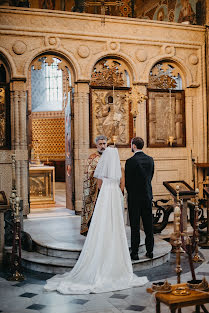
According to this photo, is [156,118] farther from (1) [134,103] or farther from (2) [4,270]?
(2) [4,270]

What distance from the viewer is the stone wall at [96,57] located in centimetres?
1045

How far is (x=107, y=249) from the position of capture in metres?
5.75

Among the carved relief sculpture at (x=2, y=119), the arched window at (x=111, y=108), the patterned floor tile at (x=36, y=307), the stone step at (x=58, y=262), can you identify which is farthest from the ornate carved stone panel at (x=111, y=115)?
the patterned floor tile at (x=36, y=307)

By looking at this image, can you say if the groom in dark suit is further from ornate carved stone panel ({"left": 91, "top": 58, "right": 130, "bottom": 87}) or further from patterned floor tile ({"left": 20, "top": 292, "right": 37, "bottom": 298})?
ornate carved stone panel ({"left": 91, "top": 58, "right": 130, "bottom": 87})

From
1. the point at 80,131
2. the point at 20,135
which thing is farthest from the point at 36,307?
the point at 80,131

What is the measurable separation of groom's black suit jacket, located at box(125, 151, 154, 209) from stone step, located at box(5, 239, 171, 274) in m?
0.92

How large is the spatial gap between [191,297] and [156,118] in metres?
8.72

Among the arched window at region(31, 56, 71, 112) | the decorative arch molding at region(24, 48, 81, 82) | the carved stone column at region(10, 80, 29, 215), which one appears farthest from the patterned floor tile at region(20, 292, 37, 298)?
the arched window at region(31, 56, 71, 112)

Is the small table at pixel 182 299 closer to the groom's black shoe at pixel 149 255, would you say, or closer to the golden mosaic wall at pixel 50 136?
the groom's black shoe at pixel 149 255

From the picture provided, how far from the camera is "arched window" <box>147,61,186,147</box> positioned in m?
11.9

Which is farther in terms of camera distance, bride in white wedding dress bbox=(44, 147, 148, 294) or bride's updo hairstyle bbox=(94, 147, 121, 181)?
bride's updo hairstyle bbox=(94, 147, 121, 181)

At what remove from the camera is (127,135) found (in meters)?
11.6

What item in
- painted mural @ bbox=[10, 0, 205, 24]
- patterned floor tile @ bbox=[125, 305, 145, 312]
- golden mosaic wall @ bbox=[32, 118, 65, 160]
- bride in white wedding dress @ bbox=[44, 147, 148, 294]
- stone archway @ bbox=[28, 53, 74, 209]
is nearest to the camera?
patterned floor tile @ bbox=[125, 305, 145, 312]

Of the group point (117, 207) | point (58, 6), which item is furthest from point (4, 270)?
point (58, 6)
